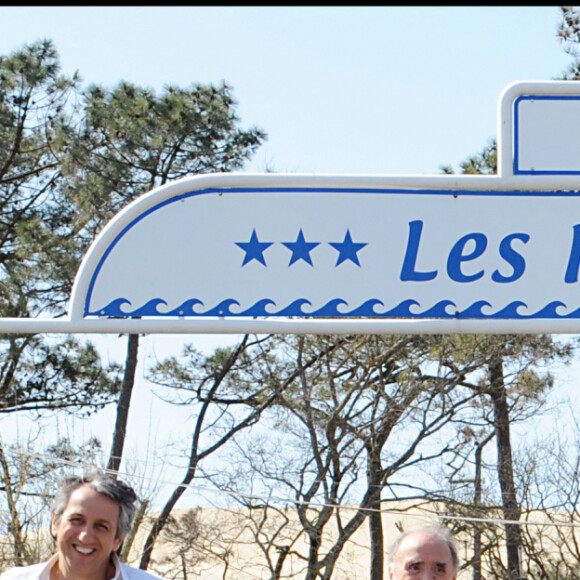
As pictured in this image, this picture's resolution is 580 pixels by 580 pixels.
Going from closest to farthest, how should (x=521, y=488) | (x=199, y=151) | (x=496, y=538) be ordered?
(x=496, y=538) < (x=521, y=488) < (x=199, y=151)

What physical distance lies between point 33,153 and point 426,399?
7397 millimetres

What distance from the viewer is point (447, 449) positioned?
15758mm

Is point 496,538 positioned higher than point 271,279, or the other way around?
point 496,538

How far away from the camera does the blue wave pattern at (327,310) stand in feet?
13.1

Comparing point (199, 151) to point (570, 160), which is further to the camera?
point (199, 151)

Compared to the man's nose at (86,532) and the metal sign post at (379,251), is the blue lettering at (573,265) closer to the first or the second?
the metal sign post at (379,251)

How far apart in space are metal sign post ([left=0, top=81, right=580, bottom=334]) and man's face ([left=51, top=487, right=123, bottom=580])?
779 mm

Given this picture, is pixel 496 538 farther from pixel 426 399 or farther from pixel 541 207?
pixel 541 207

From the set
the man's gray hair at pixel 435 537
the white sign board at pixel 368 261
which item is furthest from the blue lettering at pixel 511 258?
the man's gray hair at pixel 435 537

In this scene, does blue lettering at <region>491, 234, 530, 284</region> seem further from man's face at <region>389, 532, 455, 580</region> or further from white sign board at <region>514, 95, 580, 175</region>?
man's face at <region>389, 532, 455, 580</region>

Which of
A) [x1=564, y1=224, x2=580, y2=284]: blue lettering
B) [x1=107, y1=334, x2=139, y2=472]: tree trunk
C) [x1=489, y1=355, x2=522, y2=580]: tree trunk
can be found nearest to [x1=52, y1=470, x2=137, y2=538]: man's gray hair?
[x1=564, y1=224, x2=580, y2=284]: blue lettering

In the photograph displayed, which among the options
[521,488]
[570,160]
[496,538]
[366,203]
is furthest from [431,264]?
[521,488]

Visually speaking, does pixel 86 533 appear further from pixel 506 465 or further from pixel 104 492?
pixel 506 465

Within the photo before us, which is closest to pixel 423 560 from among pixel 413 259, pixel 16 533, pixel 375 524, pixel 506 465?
pixel 413 259
